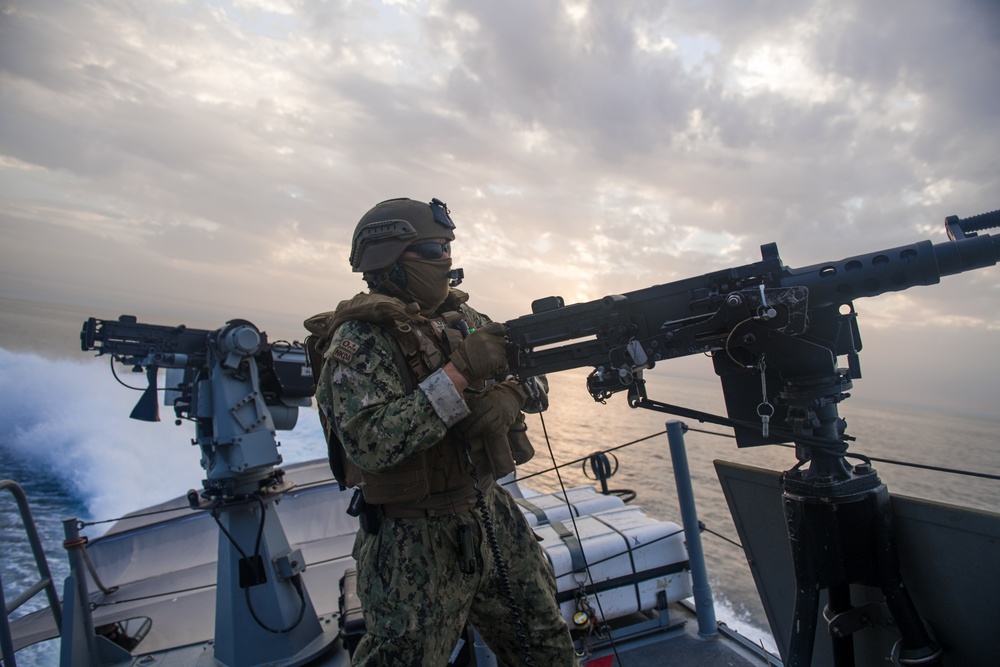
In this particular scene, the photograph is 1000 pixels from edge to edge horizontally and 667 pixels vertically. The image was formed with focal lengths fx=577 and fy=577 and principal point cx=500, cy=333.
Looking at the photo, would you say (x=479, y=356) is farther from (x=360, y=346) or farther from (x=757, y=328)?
(x=757, y=328)

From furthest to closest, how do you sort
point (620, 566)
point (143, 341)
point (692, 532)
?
point (143, 341)
point (620, 566)
point (692, 532)

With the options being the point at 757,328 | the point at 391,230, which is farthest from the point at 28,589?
the point at 757,328

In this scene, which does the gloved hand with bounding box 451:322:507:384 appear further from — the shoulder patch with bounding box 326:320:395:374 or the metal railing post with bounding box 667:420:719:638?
the metal railing post with bounding box 667:420:719:638

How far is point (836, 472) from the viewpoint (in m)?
2.14

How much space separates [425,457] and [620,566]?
2.30 m

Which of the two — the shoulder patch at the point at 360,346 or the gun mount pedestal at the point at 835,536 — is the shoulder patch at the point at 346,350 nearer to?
the shoulder patch at the point at 360,346

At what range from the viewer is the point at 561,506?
208 inches

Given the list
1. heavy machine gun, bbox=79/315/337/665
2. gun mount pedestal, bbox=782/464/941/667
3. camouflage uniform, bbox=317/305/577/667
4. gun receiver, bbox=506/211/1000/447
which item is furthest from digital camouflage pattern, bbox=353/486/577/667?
heavy machine gun, bbox=79/315/337/665

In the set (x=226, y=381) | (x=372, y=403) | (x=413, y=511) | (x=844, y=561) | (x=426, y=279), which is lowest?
(x=844, y=561)

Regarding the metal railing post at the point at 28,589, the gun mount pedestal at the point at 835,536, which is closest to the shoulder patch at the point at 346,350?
the gun mount pedestal at the point at 835,536

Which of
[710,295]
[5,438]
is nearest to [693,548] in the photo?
[710,295]

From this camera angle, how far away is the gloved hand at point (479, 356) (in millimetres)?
2367

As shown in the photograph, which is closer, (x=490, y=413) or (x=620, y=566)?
(x=490, y=413)

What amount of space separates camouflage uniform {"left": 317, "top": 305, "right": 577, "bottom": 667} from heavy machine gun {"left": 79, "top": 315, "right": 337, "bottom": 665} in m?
2.18
